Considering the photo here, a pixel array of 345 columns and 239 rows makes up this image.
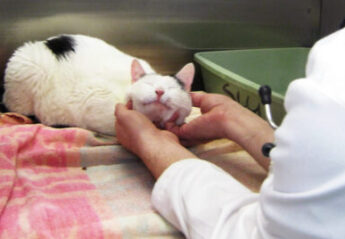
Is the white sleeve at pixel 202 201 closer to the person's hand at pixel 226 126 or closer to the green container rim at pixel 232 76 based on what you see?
the person's hand at pixel 226 126

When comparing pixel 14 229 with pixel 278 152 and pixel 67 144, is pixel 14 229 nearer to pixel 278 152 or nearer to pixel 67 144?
pixel 67 144

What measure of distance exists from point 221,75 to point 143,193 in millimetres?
537

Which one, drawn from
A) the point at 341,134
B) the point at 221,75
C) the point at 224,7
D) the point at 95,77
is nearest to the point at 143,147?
the point at 95,77

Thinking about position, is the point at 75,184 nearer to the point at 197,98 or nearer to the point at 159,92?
the point at 159,92

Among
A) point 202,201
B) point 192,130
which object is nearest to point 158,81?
point 192,130

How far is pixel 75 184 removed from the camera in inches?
33.8

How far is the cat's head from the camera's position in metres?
0.95

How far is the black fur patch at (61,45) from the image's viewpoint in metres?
1.16

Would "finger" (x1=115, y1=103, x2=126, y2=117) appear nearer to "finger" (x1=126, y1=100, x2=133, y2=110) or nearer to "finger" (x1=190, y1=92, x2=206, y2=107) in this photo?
"finger" (x1=126, y1=100, x2=133, y2=110)

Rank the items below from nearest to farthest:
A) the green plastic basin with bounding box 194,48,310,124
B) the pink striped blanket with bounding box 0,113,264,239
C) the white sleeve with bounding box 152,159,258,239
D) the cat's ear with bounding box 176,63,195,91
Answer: the white sleeve with bounding box 152,159,258,239 < the pink striped blanket with bounding box 0,113,264,239 < the cat's ear with bounding box 176,63,195,91 < the green plastic basin with bounding box 194,48,310,124

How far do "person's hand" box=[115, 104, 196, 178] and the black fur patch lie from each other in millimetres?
279

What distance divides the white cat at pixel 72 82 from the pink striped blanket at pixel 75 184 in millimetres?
63

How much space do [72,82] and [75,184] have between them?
0.37m

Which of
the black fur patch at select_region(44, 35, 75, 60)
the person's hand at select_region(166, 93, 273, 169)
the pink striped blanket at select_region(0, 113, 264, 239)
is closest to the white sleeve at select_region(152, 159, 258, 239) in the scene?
the pink striped blanket at select_region(0, 113, 264, 239)
